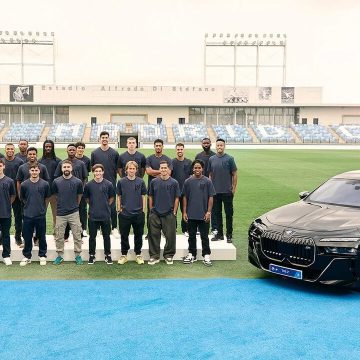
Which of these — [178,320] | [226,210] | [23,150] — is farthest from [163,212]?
[23,150]

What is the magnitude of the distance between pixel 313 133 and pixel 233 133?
1051cm

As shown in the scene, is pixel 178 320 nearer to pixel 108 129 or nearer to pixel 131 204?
pixel 131 204

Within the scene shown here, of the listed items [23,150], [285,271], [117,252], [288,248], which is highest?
[23,150]

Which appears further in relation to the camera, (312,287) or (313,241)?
(312,287)

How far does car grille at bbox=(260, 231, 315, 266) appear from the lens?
6383mm

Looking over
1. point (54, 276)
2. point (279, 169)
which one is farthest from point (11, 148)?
point (279, 169)

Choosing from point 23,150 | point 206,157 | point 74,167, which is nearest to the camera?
point 74,167

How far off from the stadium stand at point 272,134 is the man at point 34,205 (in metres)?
54.4

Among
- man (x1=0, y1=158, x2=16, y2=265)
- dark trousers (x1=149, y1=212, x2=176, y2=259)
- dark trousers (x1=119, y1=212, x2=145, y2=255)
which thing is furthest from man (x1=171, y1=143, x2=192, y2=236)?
man (x1=0, y1=158, x2=16, y2=265)

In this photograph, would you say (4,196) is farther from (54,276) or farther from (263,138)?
(263,138)

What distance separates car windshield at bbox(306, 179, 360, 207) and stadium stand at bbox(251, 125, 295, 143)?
174 feet

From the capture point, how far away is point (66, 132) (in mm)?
61500

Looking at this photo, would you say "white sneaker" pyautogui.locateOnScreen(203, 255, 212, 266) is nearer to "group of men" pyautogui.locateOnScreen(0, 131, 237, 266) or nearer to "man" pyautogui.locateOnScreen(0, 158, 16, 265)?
"group of men" pyautogui.locateOnScreen(0, 131, 237, 266)

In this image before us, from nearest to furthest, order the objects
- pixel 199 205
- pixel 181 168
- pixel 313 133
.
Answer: pixel 199 205 < pixel 181 168 < pixel 313 133
